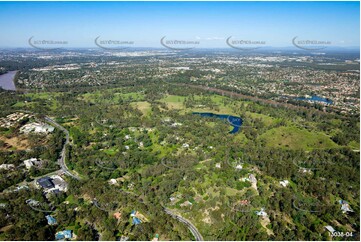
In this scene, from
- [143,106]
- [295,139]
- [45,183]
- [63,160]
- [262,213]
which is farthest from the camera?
[143,106]

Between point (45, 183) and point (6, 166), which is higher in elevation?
point (45, 183)

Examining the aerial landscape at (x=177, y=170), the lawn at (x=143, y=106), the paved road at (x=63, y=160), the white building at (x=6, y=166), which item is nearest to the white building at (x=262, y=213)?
the aerial landscape at (x=177, y=170)

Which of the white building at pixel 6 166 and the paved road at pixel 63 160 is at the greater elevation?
the white building at pixel 6 166

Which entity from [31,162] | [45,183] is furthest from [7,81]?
[45,183]

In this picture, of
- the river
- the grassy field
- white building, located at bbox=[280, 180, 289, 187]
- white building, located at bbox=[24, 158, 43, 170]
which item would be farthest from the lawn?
the river

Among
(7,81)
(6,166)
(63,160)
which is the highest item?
(6,166)

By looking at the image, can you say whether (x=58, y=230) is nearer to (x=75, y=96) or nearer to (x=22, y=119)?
(x=22, y=119)

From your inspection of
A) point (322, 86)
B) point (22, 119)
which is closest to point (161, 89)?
point (22, 119)

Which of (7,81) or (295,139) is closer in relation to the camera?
(295,139)

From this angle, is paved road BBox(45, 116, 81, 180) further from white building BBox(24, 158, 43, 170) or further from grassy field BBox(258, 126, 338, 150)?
grassy field BBox(258, 126, 338, 150)

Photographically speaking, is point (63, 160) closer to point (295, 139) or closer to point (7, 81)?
point (295, 139)

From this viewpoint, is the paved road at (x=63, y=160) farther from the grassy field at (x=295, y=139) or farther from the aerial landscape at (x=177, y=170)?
the grassy field at (x=295, y=139)
